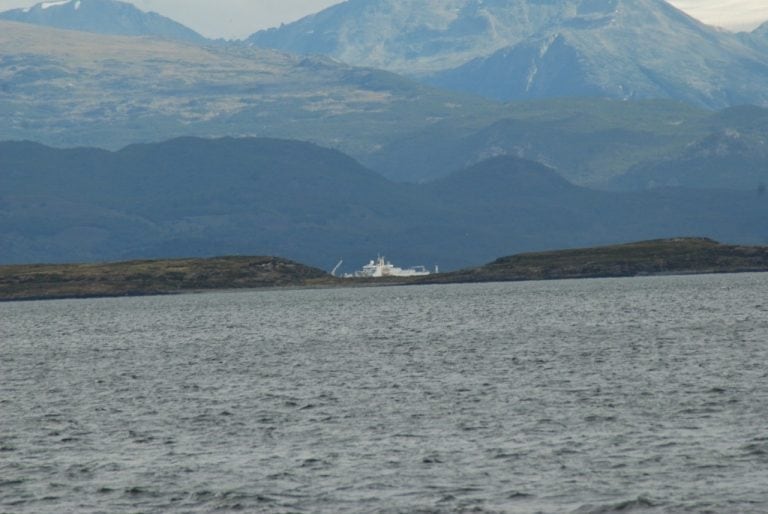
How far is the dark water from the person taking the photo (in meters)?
64.9

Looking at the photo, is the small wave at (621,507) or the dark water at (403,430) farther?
the dark water at (403,430)

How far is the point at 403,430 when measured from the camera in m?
83.9

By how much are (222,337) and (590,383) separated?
292 feet

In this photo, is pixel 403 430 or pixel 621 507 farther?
pixel 403 430

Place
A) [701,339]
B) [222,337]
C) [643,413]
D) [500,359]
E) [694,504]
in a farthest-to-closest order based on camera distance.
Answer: [222,337]
[701,339]
[500,359]
[643,413]
[694,504]

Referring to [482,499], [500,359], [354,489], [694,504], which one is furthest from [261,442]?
[500,359]

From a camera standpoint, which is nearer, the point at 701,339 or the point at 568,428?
the point at 568,428

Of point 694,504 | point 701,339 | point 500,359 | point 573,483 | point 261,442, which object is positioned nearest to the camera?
point 694,504

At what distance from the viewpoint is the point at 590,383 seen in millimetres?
104938

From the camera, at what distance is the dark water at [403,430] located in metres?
64.9

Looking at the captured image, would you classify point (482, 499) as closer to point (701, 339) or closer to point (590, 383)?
point (590, 383)

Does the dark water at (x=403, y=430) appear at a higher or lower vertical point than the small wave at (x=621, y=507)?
higher

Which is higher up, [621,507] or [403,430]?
[403,430]

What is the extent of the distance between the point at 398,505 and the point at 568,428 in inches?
830
